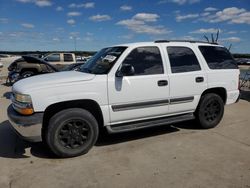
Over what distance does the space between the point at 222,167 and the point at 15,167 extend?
309 centimetres

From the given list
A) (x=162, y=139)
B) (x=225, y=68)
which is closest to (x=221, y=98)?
(x=225, y=68)

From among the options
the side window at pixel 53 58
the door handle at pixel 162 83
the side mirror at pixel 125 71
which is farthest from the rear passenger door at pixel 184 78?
the side window at pixel 53 58

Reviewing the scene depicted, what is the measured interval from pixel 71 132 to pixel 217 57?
11.7 feet

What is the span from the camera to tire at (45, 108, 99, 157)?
180 inches

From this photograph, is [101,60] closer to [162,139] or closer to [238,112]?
[162,139]

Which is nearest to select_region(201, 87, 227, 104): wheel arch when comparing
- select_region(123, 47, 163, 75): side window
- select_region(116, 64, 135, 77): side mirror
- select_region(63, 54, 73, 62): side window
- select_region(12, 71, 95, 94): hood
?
select_region(123, 47, 163, 75): side window

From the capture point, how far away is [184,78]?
224 inches

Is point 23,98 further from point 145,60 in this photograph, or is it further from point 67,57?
point 67,57

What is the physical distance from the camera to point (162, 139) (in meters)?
5.67

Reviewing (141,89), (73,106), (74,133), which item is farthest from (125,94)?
(74,133)

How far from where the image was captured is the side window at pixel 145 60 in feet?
17.2

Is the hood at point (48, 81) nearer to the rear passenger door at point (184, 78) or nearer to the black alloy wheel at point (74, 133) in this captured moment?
the black alloy wheel at point (74, 133)

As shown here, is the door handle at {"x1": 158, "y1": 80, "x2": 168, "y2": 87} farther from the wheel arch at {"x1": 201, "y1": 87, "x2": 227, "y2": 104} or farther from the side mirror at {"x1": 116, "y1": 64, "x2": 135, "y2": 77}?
the wheel arch at {"x1": 201, "y1": 87, "x2": 227, "y2": 104}

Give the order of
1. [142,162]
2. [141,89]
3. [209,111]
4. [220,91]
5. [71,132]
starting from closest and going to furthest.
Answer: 1. [142,162]
2. [71,132]
3. [141,89]
4. [209,111]
5. [220,91]
